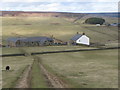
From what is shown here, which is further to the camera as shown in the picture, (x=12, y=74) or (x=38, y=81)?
(x=12, y=74)

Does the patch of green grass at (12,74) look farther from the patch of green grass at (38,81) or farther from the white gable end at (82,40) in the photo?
the white gable end at (82,40)

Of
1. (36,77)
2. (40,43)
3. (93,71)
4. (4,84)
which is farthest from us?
(40,43)

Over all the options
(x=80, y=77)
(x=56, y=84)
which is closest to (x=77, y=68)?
(x=80, y=77)

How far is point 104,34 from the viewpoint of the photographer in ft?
470

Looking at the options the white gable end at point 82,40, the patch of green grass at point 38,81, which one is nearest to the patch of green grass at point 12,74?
the patch of green grass at point 38,81

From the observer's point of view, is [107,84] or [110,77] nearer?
[107,84]

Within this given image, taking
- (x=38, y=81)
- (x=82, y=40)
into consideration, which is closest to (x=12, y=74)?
(x=38, y=81)

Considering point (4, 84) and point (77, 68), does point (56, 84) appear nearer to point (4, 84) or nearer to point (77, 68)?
point (4, 84)

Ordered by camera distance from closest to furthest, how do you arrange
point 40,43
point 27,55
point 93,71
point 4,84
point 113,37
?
point 4,84
point 93,71
point 27,55
point 40,43
point 113,37

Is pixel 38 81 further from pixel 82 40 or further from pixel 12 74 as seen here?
pixel 82 40

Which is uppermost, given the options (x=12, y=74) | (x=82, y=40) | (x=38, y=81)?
(x=82, y=40)

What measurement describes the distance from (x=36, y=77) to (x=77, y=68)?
13.1 meters

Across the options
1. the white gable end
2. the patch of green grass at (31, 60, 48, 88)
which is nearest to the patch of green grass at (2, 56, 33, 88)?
the patch of green grass at (31, 60, 48, 88)

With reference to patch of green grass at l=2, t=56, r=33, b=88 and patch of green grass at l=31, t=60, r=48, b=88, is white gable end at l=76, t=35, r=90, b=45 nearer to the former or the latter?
patch of green grass at l=2, t=56, r=33, b=88
